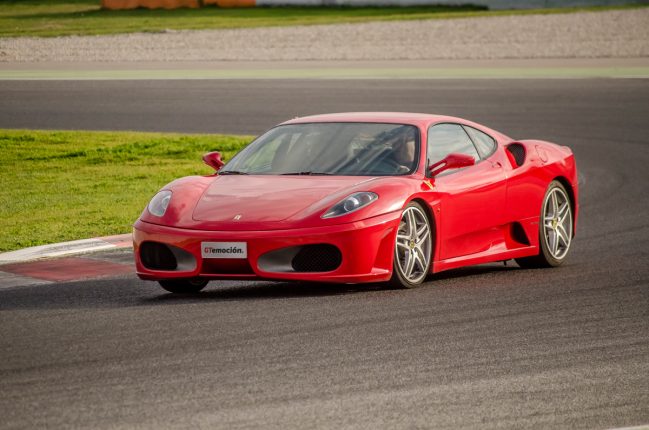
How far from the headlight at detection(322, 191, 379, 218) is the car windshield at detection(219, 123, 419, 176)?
0.56m

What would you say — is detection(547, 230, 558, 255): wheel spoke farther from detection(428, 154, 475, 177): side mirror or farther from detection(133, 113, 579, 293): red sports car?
detection(428, 154, 475, 177): side mirror

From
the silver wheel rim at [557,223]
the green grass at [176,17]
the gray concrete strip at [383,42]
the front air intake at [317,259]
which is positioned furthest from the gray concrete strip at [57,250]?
the green grass at [176,17]

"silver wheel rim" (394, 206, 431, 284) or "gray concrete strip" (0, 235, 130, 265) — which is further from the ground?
"silver wheel rim" (394, 206, 431, 284)

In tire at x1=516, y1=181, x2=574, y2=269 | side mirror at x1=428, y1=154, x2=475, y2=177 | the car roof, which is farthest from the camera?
tire at x1=516, y1=181, x2=574, y2=269

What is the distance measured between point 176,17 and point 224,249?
44621mm

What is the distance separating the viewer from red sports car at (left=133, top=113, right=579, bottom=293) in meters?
8.84

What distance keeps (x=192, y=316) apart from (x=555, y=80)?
21.1 m

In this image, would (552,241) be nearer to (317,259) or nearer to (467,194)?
(467,194)

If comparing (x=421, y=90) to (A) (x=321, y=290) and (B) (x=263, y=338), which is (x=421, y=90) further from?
(B) (x=263, y=338)

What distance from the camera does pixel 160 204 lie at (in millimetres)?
9367

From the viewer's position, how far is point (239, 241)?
28.9 feet

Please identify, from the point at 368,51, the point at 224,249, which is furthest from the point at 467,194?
the point at 368,51

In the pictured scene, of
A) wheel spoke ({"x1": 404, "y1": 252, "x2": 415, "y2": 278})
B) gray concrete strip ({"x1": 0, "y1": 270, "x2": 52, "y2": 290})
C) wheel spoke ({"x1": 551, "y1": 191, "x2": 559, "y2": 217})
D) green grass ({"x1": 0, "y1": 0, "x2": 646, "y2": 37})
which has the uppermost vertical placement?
wheel spoke ({"x1": 404, "y1": 252, "x2": 415, "y2": 278})

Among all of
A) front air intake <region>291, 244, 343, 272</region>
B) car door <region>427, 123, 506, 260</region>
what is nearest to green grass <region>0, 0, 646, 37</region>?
car door <region>427, 123, 506, 260</region>
